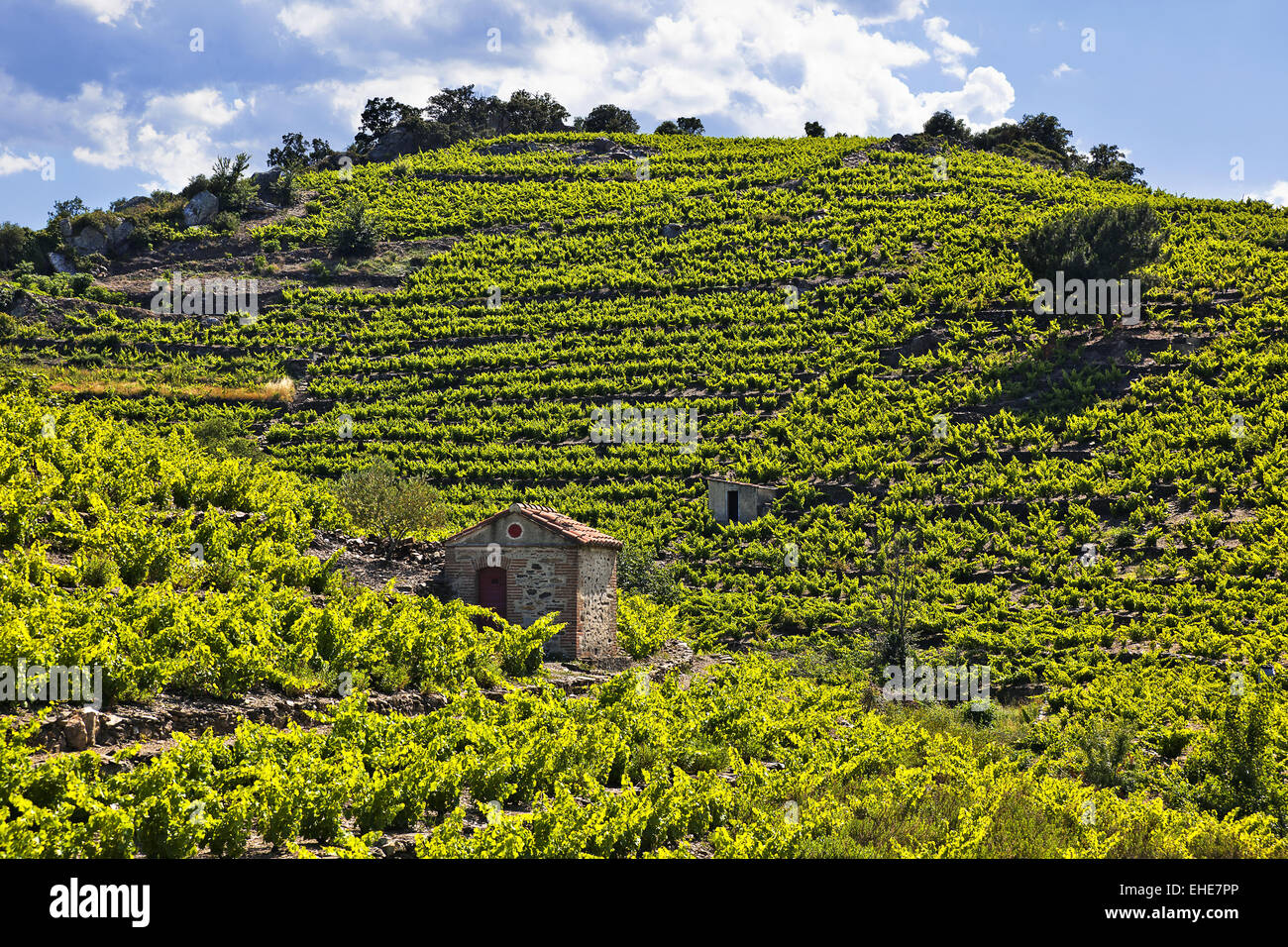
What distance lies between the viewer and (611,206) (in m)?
62.6

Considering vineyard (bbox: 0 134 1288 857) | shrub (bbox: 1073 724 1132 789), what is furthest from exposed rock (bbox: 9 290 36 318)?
shrub (bbox: 1073 724 1132 789)

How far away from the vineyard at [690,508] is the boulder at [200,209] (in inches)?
184

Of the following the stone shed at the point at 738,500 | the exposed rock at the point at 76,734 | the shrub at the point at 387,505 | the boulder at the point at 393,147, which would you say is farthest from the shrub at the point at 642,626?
the boulder at the point at 393,147

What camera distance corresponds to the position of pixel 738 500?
116ft

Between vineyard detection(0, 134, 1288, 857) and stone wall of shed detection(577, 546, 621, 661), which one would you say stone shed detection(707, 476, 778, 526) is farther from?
stone wall of shed detection(577, 546, 621, 661)

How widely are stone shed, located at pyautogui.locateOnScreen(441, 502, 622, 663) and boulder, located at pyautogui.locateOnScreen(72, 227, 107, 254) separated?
47.4 meters

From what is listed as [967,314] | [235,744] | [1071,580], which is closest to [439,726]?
[235,744]

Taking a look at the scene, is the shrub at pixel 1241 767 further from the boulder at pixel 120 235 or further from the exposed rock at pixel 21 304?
the boulder at pixel 120 235

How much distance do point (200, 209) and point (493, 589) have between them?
50658mm

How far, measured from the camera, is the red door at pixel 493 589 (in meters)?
21.0

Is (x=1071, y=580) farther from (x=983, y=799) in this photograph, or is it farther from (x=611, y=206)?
(x=611, y=206)

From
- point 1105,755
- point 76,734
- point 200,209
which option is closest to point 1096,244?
point 1105,755
